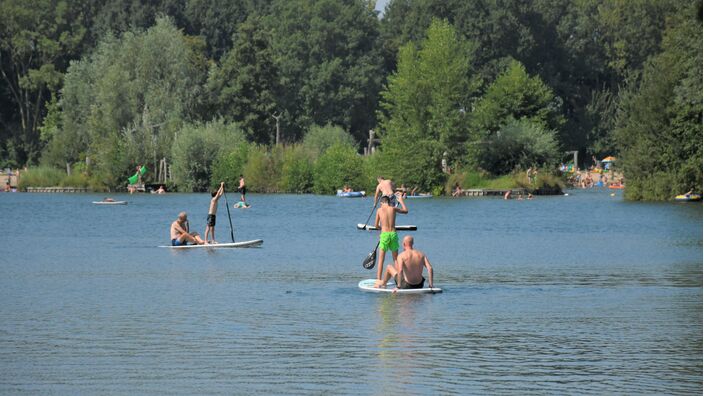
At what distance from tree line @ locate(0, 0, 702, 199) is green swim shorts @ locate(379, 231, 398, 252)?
145 feet

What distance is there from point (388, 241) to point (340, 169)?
74.8m

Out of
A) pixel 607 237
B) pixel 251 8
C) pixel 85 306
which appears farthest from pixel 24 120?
pixel 85 306

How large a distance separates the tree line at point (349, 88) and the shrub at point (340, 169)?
169 mm

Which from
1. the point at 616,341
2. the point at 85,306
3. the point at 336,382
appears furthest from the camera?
the point at 85,306

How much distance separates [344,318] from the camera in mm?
26281

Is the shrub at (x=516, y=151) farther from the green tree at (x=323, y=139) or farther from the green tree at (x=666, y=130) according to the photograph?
the green tree at (x=666, y=130)

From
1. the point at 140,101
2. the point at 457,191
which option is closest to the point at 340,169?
the point at 457,191

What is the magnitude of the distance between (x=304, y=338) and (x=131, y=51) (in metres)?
94.6

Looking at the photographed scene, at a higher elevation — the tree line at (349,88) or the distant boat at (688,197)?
the tree line at (349,88)

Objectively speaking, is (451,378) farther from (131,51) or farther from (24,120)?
(24,120)

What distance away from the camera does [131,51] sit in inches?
4545

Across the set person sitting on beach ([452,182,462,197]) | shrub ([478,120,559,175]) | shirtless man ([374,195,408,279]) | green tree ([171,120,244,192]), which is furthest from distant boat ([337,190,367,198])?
shirtless man ([374,195,408,279])

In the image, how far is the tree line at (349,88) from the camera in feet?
314

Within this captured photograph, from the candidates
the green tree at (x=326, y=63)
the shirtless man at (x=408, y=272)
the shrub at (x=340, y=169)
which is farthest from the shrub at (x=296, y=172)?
the shirtless man at (x=408, y=272)
